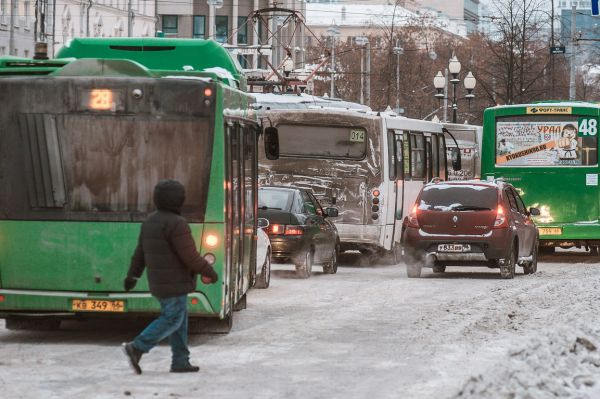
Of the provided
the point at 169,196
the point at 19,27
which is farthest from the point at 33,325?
the point at 19,27

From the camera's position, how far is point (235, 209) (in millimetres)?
16000

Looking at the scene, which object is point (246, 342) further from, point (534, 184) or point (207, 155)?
point (534, 184)

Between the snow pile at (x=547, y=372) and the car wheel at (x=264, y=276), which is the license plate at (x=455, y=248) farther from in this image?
the snow pile at (x=547, y=372)

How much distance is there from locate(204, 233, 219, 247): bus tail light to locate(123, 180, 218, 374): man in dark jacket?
6.54 feet

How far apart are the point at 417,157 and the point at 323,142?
14.7ft

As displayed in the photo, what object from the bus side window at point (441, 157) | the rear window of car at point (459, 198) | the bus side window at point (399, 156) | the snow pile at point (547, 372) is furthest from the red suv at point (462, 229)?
the snow pile at point (547, 372)

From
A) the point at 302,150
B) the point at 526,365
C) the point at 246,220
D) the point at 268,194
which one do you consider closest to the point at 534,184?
the point at 302,150

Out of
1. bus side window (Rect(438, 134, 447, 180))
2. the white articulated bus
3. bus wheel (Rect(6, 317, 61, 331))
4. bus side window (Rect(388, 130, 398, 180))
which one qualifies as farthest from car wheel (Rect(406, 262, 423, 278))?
bus wheel (Rect(6, 317, 61, 331))

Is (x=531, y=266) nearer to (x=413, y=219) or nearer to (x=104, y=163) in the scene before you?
(x=413, y=219)

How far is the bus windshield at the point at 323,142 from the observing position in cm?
3127

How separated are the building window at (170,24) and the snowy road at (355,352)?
371 ft

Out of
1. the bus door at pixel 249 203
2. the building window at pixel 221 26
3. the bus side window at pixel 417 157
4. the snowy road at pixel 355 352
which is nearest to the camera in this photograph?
the snowy road at pixel 355 352

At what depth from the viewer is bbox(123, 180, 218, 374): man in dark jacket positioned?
1249cm

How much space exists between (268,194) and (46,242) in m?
11.9
